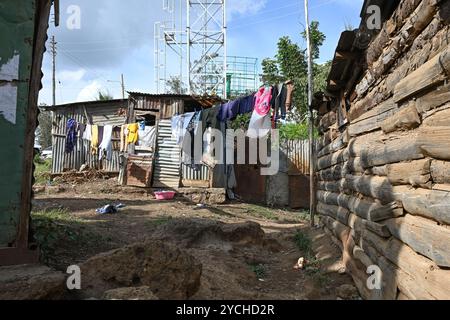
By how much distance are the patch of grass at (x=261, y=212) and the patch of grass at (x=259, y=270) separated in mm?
6543

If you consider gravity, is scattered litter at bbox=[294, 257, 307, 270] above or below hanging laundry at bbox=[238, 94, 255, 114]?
below

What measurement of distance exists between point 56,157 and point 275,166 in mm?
10082

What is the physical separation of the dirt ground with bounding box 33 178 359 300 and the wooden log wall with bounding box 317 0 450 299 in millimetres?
753

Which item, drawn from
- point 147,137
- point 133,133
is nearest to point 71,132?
point 133,133

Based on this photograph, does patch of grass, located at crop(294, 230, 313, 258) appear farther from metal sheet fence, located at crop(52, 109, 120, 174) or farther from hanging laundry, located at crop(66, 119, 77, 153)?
hanging laundry, located at crop(66, 119, 77, 153)

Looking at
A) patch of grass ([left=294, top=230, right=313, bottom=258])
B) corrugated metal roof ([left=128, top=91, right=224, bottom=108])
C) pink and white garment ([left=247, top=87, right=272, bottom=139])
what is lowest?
patch of grass ([left=294, top=230, right=313, bottom=258])


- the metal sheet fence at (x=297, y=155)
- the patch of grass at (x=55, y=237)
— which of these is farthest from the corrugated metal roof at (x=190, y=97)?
the patch of grass at (x=55, y=237)

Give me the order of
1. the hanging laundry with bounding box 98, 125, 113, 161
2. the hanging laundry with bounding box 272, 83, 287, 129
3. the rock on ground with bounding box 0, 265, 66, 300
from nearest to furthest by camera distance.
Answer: the rock on ground with bounding box 0, 265, 66, 300
the hanging laundry with bounding box 272, 83, 287, 129
the hanging laundry with bounding box 98, 125, 113, 161

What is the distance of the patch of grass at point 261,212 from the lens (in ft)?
45.8

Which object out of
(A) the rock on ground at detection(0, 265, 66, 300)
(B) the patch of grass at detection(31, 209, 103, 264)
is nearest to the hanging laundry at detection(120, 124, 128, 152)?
(B) the patch of grass at detection(31, 209, 103, 264)

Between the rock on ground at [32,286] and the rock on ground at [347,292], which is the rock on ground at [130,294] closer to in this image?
the rock on ground at [32,286]

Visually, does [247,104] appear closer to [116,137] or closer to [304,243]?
[304,243]

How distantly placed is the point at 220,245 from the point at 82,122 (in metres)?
13.9

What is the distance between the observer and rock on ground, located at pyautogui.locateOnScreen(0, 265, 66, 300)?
10.5ft
